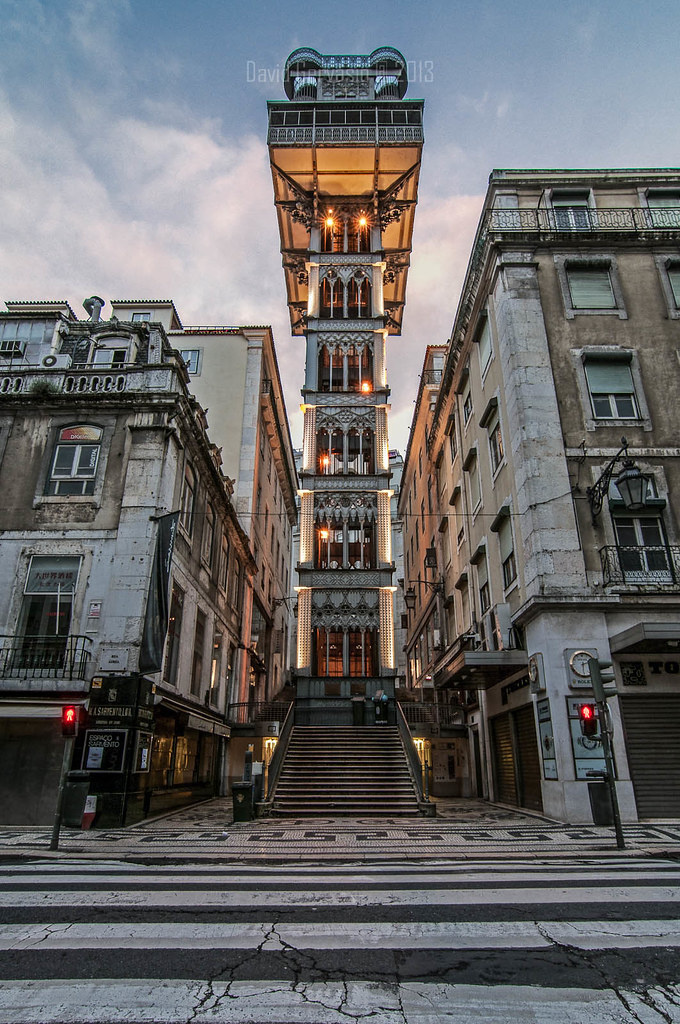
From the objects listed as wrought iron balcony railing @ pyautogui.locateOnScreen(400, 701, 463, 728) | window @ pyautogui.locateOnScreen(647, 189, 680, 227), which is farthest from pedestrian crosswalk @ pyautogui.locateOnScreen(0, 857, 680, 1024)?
window @ pyautogui.locateOnScreen(647, 189, 680, 227)

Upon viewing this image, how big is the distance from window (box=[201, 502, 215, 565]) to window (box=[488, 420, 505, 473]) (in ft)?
34.8

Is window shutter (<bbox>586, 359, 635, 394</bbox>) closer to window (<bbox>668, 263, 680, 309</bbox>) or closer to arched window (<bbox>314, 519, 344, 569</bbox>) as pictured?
window (<bbox>668, 263, 680, 309</bbox>)

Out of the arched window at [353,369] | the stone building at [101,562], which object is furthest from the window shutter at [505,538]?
the arched window at [353,369]

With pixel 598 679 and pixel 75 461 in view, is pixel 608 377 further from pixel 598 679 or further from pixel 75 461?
pixel 75 461

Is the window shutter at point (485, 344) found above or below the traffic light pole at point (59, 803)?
above

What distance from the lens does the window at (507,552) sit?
741 inches

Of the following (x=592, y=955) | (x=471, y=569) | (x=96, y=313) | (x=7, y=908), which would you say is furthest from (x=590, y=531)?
(x=96, y=313)

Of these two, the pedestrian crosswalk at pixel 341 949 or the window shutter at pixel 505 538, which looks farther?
the window shutter at pixel 505 538

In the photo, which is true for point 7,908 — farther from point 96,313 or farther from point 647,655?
point 96,313

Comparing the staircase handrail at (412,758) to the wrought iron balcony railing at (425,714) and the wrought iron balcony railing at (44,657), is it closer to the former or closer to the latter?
the wrought iron balcony railing at (425,714)

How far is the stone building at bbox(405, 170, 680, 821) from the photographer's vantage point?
48.7ft

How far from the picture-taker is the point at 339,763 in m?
20.4

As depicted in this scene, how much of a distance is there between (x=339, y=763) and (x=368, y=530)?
14.3m

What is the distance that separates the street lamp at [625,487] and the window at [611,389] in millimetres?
1770
